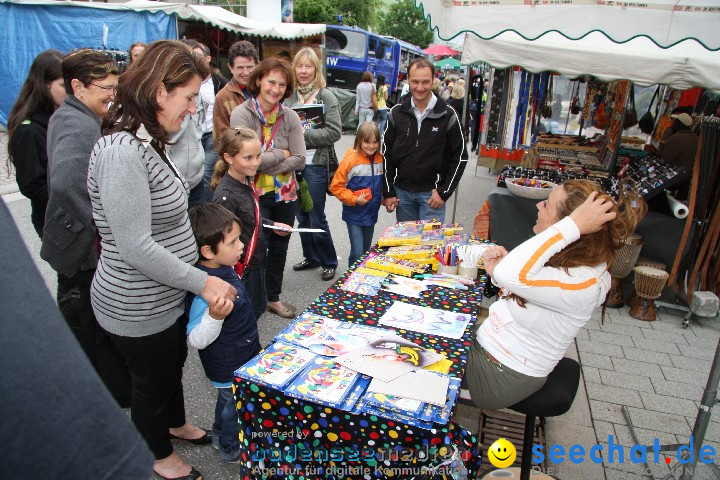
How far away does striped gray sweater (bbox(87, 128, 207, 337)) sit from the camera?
159cm

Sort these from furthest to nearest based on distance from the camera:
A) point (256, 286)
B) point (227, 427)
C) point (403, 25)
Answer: point (403, 25) < point (256, 286) < point (227, 427)

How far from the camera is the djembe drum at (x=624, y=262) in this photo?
4250mm

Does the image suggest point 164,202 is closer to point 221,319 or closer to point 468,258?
point 221,319

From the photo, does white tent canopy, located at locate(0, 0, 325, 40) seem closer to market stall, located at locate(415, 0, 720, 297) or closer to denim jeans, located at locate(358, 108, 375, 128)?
denim jeans, located at locate(358, 108, 375, 128)

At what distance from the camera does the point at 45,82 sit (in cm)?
264

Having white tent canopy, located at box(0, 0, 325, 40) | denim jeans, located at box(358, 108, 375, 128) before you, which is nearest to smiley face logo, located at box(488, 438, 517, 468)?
white tent canopy, located at box(0, 0, 325, 40)

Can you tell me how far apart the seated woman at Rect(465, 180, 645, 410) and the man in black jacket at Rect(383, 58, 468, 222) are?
193 centimetres

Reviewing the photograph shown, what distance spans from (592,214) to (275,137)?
2.25 m

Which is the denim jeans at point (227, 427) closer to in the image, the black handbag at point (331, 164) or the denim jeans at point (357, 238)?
the denim jeans at point (357, 238)

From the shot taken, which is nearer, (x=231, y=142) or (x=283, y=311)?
(x=231, y=142)

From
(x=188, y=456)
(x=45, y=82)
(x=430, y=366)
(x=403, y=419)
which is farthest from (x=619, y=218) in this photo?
(x=45, y=82)

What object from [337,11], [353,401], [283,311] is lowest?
[283,311]

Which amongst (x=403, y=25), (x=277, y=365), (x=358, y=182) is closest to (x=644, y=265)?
(x=358, y=182)

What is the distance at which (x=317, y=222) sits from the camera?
4.35 meters
